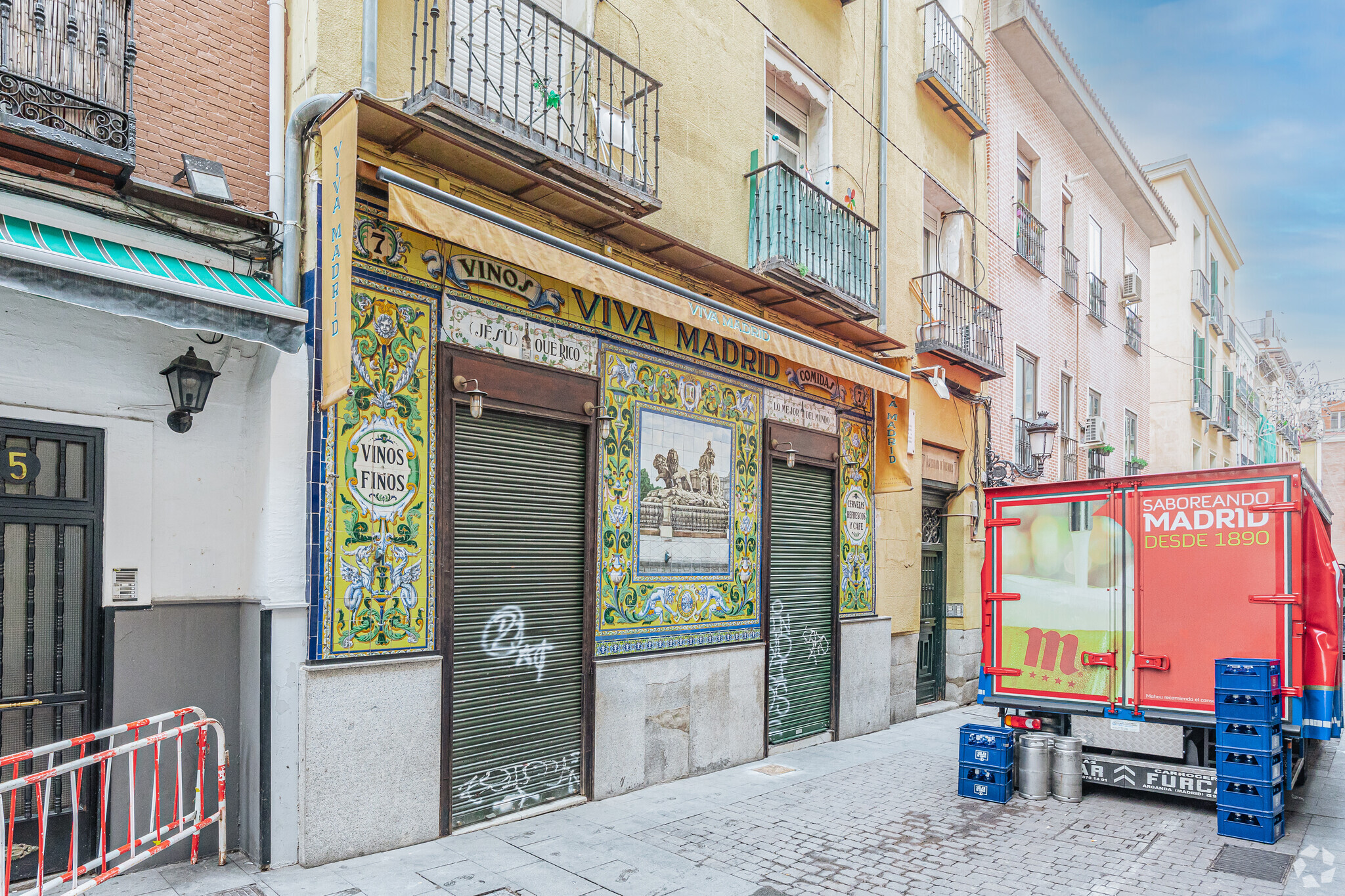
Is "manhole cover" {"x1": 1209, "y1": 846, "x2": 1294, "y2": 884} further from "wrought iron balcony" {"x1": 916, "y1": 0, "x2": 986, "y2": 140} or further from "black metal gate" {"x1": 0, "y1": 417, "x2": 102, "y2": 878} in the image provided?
"wrought iron balcony" {"x1": 916, "y1": 0, "x2": 986, "y2": 140}

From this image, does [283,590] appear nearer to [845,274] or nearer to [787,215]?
[787,215]

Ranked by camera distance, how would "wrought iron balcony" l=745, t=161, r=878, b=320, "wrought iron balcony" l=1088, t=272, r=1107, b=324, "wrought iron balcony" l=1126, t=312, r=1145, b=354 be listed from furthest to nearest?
"wrought iron balcony" l=1126, t=312, r=1145, b=354 → "wrought iron balcony" l=1088, t=272, r=1107, b=324 → "wrought iron balcony" l=745, t=161, r=878, b=320

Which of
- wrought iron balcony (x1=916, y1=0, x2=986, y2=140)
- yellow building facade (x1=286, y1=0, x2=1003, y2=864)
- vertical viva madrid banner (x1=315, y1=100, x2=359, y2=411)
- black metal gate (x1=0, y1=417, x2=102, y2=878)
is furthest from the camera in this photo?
wrought iron balcony (x1=916, y1=0, x2=986, y2=140)

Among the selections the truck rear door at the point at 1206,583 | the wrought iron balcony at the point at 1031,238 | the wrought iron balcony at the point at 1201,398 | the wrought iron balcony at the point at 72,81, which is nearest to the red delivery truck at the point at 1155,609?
the truck rear door at the point at 1206,583

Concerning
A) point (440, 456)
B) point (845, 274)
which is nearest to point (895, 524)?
point (845, 274)

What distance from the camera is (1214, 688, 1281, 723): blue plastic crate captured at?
6625 millimetres

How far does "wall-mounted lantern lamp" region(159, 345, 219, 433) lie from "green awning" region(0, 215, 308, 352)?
0.48m

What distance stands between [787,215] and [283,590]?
6.28 metres

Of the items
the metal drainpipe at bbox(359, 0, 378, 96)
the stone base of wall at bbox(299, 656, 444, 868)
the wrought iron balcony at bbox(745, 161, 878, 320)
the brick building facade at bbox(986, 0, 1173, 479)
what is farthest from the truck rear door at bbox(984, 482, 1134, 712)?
the metal drainpipe at bbox(359, 0, 378, 96)

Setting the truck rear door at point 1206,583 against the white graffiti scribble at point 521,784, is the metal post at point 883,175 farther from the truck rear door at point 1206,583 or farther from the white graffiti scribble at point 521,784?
the white graffiti scribble at point 521,784

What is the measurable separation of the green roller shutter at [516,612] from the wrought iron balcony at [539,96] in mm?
1953

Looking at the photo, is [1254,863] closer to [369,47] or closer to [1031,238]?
[369,47]

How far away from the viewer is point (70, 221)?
490 cm

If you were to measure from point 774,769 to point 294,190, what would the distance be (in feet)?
21.6
